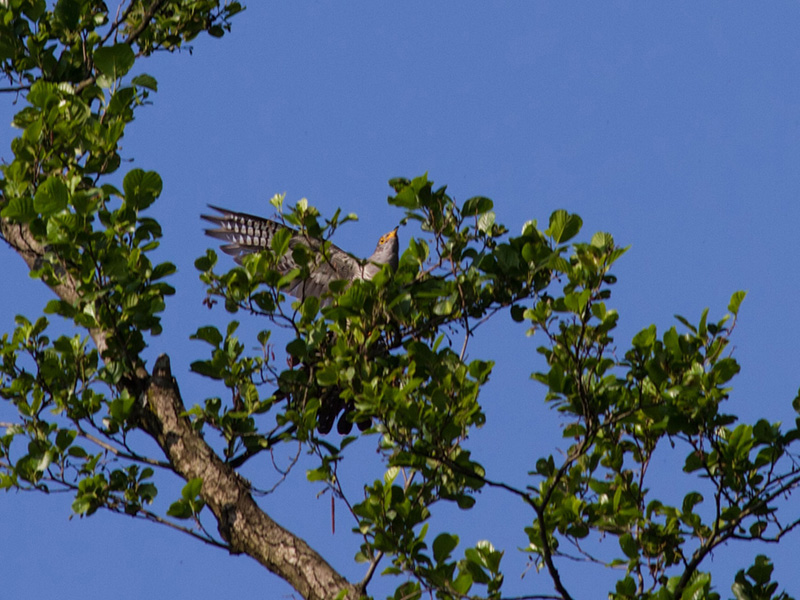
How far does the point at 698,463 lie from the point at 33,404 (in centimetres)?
315

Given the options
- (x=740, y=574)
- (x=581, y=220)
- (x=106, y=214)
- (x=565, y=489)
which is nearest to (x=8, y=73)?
(x=106, y=214)

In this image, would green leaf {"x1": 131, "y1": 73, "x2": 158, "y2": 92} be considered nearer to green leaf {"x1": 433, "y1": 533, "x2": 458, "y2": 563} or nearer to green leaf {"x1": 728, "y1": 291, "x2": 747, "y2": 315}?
green leaf {"x1": 433, "y1": 533, "x2": 458, "y2": 563}

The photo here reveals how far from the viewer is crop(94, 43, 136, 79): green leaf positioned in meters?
4.71

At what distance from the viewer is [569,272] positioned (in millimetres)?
4203

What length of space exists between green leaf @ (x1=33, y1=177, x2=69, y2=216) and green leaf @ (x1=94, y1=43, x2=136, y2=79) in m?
0.85

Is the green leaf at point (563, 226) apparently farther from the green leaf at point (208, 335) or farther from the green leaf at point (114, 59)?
the green leaf at point (114, 59)

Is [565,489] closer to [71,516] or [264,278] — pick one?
[264,278]

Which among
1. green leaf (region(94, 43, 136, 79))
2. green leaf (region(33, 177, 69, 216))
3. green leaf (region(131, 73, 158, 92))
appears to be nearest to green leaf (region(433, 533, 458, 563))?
green leaf (region(33, 177, 69, 216))

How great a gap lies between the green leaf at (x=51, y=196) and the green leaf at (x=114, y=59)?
0.85 metres

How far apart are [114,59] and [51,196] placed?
943 millimetres

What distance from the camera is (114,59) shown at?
4.73 m

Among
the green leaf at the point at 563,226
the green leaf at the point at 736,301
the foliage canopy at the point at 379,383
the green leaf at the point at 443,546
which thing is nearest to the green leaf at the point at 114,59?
the foliage canopy at the point at 379,383

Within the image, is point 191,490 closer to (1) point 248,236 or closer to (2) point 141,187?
(2) point 141,187

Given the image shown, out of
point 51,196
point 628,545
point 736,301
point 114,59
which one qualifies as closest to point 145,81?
point 114,59
